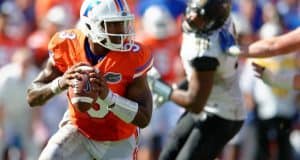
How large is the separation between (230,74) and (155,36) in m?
3.14

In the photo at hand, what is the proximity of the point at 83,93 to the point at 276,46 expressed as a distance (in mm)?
1218

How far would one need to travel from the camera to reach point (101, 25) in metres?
6.23

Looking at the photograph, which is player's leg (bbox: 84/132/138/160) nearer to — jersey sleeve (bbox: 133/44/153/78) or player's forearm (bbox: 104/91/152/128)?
player's forearm (bbox: 104/91/152/128)

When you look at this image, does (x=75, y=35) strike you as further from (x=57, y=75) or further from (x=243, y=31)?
(x=243, y=31)

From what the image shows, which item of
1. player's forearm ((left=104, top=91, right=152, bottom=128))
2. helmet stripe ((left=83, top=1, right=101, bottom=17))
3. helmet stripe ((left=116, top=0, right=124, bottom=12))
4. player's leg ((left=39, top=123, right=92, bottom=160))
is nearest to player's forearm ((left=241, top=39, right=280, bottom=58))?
player's forearm ((left=104, top=91, right=152, bottom=128))

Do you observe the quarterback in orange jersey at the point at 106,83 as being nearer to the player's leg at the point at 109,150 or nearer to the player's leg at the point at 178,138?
the player's leg at the point at 109,150

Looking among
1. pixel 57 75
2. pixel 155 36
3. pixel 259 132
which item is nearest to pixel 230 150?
pixel 259 132

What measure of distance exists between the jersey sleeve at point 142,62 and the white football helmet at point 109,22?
0.30ft

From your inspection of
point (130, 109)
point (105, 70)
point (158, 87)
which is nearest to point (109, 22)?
point (105, 70)

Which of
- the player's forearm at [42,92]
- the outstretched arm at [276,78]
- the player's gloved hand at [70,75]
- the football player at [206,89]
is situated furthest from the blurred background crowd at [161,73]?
the player's gloved hand at [70,75]

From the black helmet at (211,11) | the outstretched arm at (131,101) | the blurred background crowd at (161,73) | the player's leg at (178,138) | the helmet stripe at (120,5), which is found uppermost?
the helmet stripe at (120,5)

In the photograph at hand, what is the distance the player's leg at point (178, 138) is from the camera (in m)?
7.39

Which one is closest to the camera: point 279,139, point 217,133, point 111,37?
point 111,37

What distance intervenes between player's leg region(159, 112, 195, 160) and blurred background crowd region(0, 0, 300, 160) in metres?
2.03
